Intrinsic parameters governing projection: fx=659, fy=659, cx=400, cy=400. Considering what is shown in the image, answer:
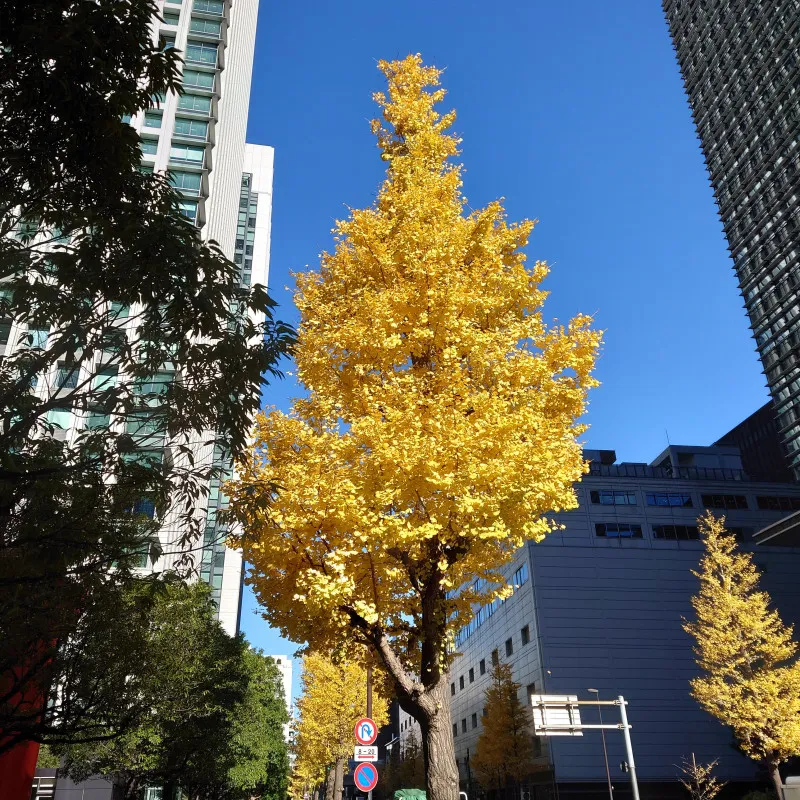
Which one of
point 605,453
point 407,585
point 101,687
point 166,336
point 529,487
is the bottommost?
point 101,687

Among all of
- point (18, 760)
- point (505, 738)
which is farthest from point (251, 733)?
point (505, 738)

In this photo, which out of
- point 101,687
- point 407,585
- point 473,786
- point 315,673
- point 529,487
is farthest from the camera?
point 473,786

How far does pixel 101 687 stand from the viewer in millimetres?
12281

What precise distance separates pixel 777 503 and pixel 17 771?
58.4 m

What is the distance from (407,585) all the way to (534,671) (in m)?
43.3

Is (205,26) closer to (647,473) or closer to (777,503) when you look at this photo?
(647,473)

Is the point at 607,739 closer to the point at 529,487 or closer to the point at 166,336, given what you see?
the point at 529,487

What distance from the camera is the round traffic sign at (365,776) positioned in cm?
1129

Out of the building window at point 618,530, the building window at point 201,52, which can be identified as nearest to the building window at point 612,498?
the building window at point 618,530

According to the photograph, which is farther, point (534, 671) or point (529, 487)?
point (534, 671)

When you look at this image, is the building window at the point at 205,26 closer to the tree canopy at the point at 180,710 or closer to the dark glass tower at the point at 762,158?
the tree canopy at the point at 180,710

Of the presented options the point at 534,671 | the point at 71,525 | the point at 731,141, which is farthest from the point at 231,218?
the point at 731,141

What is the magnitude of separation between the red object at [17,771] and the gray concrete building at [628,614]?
3831cm

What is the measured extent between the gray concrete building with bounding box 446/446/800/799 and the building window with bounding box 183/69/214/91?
125 feet
